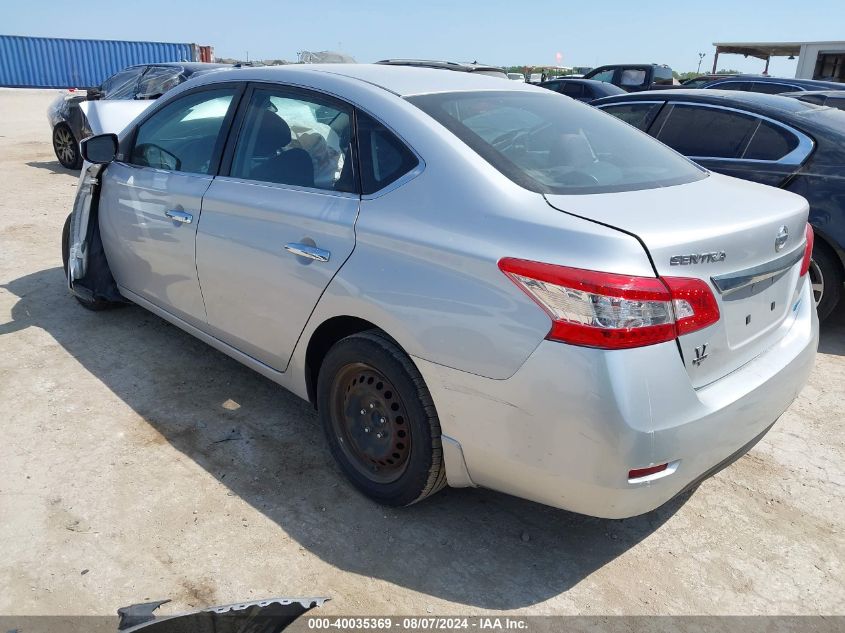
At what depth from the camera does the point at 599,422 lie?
198 centimetres

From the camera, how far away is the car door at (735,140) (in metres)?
4.68

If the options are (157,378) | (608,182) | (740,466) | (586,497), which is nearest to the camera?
(586,497)

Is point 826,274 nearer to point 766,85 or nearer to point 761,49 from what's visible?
point 766,85

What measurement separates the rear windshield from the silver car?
0.01m

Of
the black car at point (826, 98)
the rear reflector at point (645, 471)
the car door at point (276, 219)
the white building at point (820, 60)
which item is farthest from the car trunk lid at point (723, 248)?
the white building at point (820, 60)

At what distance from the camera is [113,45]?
34.2 metres

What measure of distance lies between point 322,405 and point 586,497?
123 cm

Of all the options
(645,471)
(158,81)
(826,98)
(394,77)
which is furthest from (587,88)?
(645,471)

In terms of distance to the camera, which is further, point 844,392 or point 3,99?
point 3,99

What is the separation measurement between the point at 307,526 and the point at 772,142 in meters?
4.21

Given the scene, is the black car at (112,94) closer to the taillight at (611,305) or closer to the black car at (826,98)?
the black car at (826,98)

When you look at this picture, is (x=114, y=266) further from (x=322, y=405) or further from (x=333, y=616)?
(x=333, y=616)

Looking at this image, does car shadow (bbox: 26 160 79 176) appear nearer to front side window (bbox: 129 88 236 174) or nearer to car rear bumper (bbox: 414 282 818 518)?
front side window (bbox: 129 88 236 174)

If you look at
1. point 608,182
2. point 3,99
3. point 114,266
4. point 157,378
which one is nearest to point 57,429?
point 157,378
